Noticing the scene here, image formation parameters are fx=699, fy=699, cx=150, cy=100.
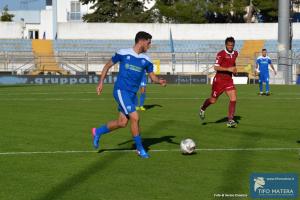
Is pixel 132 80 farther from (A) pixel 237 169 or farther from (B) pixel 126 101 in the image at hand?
(A) pixel 237 169

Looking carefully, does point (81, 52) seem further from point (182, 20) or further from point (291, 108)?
point (291, 108)

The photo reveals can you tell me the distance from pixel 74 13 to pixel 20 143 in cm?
7996

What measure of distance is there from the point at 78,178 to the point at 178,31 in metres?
56.5

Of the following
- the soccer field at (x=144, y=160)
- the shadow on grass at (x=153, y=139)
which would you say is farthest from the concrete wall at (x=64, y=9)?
the shadow on grass at (x=153, y=139)

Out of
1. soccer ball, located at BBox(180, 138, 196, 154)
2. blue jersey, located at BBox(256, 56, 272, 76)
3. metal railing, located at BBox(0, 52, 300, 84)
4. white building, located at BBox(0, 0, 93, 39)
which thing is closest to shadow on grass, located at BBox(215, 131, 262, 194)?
soccer ball, located at BBox(180, 138, 196, 154)

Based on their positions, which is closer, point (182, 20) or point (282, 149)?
point (282, 149)

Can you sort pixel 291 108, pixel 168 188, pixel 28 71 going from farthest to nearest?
pixel 28 71
pixel 291 108
pixel 168 188

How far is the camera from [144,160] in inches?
457

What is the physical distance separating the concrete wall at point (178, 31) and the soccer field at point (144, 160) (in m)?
43.6

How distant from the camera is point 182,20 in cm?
7494

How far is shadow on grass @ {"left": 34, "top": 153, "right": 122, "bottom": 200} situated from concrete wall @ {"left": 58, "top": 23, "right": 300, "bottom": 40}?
53.7 metres

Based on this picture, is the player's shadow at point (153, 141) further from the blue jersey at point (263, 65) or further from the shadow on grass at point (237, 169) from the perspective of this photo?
the blue jersey at point (263, 65)

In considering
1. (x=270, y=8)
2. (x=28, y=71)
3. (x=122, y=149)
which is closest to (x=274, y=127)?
(x=122, y=149)
